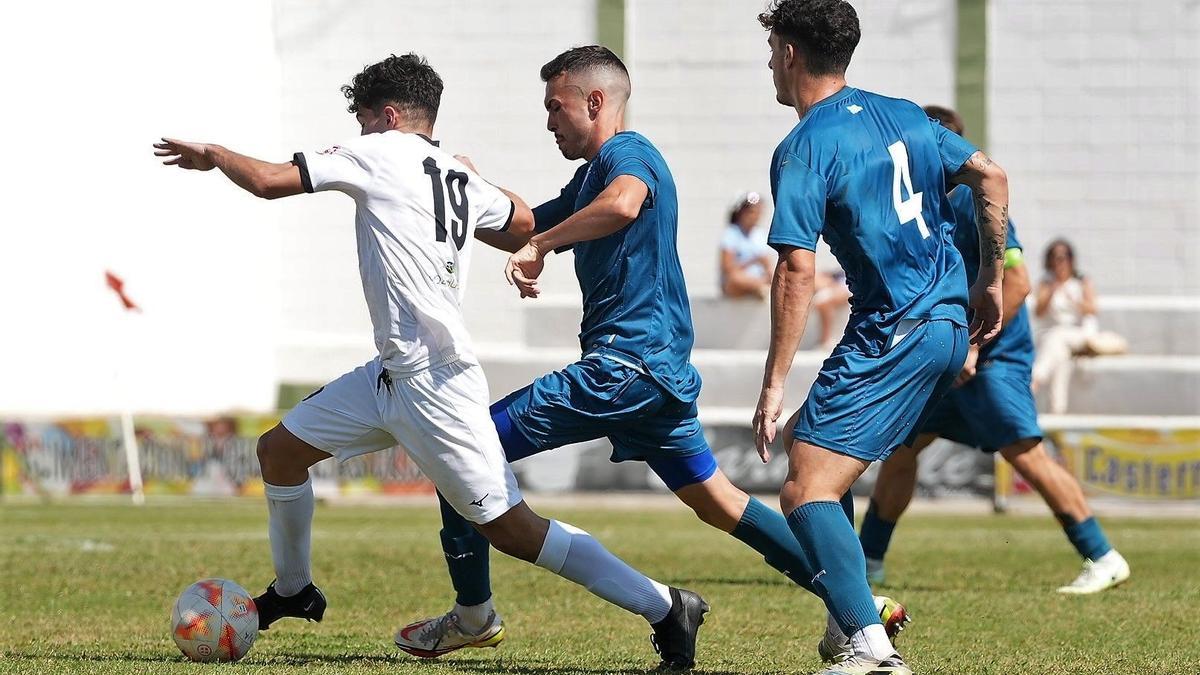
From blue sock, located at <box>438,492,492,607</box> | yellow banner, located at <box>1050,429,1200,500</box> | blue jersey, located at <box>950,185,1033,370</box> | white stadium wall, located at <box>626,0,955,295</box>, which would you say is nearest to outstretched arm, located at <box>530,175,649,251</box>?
blue sock, located at <box>438,492,492,607</box>

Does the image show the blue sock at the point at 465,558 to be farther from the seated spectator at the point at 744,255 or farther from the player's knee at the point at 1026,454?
the seated spectator at the point at 744,255

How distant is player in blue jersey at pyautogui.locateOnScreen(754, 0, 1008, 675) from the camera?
5492mm

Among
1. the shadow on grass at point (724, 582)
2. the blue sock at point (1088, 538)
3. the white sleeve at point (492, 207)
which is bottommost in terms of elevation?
the shadow on grass at point (724, 582)

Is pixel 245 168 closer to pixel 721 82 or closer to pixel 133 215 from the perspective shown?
pixel 721 82

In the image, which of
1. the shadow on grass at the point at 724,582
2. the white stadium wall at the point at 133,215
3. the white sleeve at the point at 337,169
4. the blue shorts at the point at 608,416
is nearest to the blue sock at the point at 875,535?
the shadow on grass at the point at 724,582

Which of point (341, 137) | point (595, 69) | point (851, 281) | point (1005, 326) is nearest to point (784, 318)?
point (851, 281)

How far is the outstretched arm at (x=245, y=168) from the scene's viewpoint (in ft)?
19.1

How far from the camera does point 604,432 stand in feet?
21.2

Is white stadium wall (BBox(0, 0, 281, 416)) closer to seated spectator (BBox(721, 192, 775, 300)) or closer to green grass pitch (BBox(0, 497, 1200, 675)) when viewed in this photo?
seated spectator (BBox(721, 192, 775, 300))

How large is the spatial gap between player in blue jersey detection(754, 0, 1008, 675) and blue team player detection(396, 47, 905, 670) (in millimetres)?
659

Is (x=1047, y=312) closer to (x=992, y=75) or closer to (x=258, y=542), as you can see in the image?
(x=992, y=75)

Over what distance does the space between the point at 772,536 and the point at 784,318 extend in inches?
56.3

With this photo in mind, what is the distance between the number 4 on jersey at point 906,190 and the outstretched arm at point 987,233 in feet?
0.85

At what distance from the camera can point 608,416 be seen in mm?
6352
